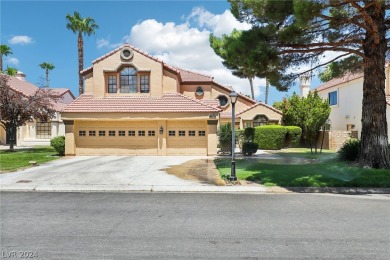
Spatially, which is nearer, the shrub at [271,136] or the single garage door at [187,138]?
the single garage door at [187,138]

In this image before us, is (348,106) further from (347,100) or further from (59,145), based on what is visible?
(59,145)

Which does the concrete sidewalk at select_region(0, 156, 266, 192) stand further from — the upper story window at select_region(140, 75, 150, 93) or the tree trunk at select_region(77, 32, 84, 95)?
the tree trunk at select_region(77, 32, 84, 95)

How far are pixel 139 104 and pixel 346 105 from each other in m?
19.5

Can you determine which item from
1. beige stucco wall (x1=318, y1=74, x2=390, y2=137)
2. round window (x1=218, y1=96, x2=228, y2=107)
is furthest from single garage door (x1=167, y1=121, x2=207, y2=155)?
beige stucco wall (x1=318, y1=74, x2=390, y2=137)

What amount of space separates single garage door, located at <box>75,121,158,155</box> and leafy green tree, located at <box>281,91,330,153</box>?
1301 centimetres

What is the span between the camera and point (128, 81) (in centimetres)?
2273

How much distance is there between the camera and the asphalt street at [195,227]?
488cm

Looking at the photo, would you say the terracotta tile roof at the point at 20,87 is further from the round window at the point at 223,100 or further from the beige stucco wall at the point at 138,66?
the round window at the point at 223,100

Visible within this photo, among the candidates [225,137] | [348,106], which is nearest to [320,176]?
[225,137]

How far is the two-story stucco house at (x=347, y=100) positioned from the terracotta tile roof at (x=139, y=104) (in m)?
12.6

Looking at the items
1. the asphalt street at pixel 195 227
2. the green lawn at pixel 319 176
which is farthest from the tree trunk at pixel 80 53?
the asphalt street at pixel 195 227

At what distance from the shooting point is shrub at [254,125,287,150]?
83.9ft

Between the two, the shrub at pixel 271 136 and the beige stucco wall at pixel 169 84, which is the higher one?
the beige stucco wall at pixel 169 84

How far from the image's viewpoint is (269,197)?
9.09 meters
